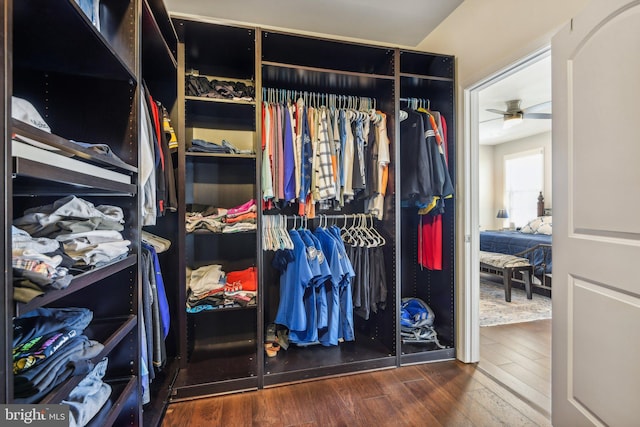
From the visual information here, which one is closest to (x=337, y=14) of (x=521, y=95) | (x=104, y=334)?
(x=104, y=334)

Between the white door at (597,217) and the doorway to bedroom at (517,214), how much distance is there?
389mm

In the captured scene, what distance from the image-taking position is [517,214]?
676 centimetres

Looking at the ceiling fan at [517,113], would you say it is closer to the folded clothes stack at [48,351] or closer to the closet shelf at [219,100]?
the closet shelf at [219,100]

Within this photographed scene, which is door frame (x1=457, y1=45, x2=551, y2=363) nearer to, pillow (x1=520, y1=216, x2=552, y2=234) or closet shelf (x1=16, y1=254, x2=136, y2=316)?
closet shelf (x1=16, y1=254, x2=136, y2=316)

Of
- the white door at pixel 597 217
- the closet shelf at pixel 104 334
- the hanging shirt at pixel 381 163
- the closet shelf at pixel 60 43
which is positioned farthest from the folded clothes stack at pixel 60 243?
the white door at pixel 597 217

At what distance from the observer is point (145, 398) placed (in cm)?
133

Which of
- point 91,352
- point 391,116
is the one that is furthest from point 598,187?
point 91,352

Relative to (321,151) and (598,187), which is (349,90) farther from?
(598,187)

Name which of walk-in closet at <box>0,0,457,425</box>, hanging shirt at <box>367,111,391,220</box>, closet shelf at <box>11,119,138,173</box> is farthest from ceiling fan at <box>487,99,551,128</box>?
closet shelf at <box>11,119,138,173</box>

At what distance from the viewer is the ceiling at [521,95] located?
10.9ft

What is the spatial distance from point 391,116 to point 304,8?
1.04 meters

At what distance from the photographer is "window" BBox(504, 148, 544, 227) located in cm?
623

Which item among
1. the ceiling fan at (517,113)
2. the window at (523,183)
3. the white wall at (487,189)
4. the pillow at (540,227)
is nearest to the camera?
the ceiling fan at (517,113)

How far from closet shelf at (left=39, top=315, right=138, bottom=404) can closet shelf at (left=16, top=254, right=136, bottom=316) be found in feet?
0.72
